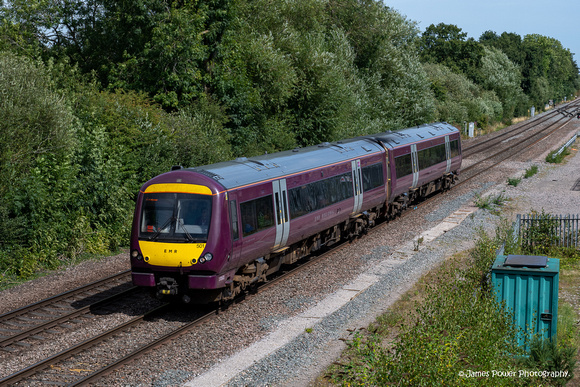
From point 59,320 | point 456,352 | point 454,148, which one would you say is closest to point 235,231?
point 59,320

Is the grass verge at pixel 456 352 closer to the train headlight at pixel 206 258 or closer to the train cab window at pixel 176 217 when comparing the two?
the train headlight at pixel 206 258

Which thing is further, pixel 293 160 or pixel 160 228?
pixel 293 160

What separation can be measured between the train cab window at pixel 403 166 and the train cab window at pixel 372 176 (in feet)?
5.32

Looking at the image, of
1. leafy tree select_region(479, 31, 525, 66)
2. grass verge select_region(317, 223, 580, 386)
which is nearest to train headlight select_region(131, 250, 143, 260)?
grass verge select_region(317, 223, 580, 386)

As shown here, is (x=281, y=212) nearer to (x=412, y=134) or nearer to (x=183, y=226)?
(x=183, y=226)

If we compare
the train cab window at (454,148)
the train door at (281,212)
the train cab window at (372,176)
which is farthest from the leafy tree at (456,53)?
the train door at (281,212)

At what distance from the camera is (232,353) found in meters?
10.4

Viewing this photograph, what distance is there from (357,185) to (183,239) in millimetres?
8205

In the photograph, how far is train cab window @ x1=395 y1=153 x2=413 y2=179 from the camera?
22.0 meters

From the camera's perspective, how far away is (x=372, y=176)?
1988cm

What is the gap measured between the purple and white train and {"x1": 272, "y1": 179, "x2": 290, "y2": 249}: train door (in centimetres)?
2

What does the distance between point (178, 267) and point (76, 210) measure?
7.64 m

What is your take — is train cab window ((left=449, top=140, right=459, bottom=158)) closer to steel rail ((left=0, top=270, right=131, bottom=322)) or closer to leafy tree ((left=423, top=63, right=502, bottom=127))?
steel rail ((left=0, top=270, right=131, bottom=322))

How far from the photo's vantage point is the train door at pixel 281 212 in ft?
46.0
